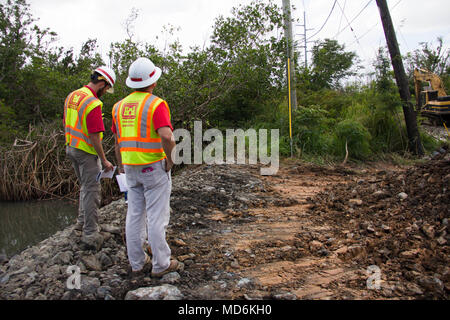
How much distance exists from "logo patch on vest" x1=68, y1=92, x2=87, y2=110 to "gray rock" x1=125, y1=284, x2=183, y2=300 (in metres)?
2.09

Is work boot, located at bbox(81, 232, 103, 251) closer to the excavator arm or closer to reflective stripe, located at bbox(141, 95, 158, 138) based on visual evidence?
reflective stripe, located at bbox(141, 95, 158, 138)

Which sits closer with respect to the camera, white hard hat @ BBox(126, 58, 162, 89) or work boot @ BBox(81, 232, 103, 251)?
white hard hat @ BBox(126, 58, 162, 89)

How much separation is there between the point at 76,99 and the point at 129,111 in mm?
1152

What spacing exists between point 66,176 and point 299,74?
7.72 meters

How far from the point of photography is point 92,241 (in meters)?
3.99

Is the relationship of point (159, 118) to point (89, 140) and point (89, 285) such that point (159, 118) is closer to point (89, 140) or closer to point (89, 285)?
point (89, 140)

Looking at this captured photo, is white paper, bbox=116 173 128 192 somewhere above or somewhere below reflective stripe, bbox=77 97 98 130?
below

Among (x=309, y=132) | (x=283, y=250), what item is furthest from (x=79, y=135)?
(x=309, y=132)

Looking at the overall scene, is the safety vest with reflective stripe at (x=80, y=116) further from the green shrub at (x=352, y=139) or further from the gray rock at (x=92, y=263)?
the green shrub at (x=352, y=139)

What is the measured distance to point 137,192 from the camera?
323 cm

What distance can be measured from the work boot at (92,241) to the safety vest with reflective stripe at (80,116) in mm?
959

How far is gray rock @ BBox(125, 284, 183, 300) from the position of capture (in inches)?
116

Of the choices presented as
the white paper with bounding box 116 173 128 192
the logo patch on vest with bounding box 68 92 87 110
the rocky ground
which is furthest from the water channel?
the white paper with bounding box 116 173 128 192
